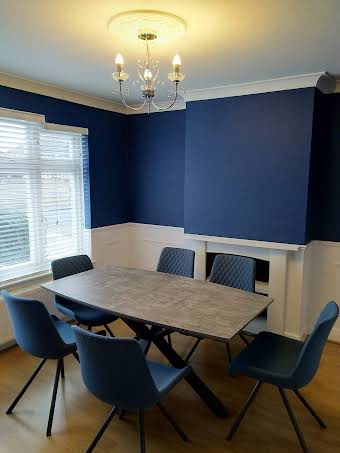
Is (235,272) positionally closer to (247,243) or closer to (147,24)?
(247,243)

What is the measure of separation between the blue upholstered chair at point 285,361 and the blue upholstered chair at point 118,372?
23.2 inches

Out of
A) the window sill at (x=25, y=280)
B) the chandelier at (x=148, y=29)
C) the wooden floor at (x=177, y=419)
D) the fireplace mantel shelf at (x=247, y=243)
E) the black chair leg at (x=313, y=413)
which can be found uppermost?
the chandelier at (x=148, y=29)

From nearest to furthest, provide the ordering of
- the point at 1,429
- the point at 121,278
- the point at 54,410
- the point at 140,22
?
A: the point at 140,22, the point at 1,429, the point at 54,410, the point at 121,278

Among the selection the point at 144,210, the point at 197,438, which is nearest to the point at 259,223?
the point at 144,210

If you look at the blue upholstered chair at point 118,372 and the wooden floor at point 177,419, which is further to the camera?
the wooden floor at point 177,419

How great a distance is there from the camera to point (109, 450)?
210cm

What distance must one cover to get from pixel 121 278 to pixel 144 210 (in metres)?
1.81

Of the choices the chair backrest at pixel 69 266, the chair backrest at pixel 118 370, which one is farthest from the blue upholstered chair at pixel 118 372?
the chair backrest at pixel 69 266

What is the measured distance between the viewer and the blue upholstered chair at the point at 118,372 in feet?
5.52

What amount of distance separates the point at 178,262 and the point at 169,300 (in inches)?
38.2

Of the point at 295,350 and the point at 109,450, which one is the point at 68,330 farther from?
the point at 295,350

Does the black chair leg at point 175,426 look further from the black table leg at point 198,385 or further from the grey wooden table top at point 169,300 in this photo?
the grey wooden table top at point 169,300

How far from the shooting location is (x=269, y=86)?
3283 millimetres

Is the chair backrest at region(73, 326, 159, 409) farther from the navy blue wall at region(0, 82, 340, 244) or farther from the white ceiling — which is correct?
the navy blue wall at region(0, 82, 340, 244)
